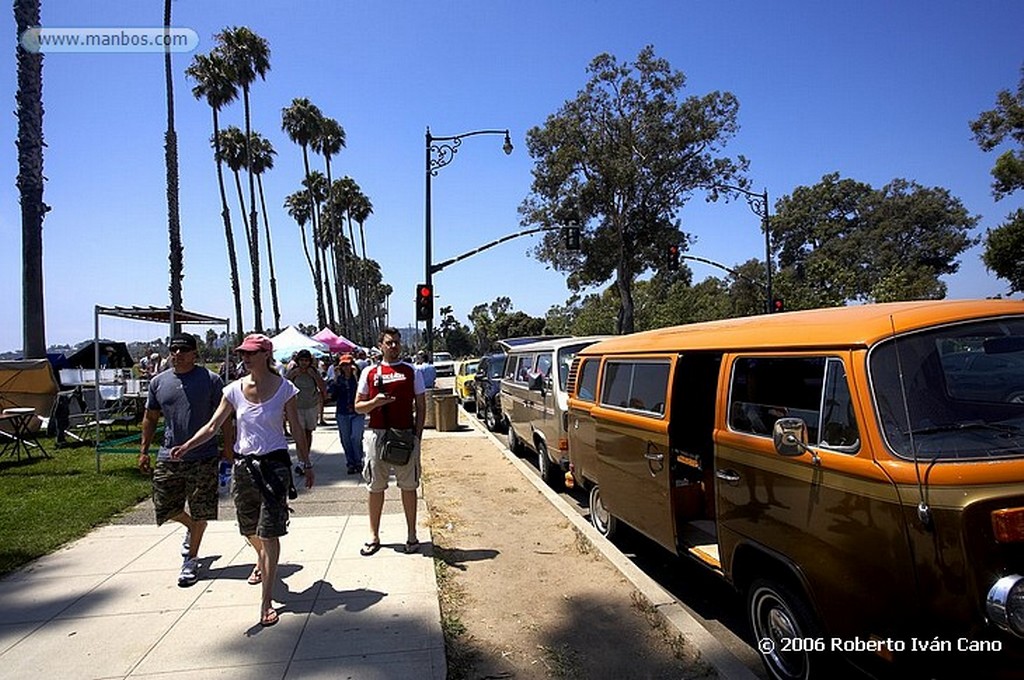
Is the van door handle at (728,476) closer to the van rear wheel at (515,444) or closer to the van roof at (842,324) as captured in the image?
the van roof at (842,324)

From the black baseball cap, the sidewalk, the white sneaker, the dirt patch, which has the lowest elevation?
the dirt patch

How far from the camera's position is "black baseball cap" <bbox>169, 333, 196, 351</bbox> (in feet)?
16.7

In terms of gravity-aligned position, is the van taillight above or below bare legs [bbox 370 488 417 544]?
above

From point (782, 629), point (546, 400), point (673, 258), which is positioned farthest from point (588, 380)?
point (673, 258)

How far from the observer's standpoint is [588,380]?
22.4 ft

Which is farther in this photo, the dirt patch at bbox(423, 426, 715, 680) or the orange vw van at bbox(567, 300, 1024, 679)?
the dirt patch at bbox(423, 426, 715, 680)

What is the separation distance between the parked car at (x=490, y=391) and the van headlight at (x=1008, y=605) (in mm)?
12639

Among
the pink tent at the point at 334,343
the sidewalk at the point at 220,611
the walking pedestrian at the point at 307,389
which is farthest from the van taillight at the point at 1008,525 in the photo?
the pink tent at the point at 334,343

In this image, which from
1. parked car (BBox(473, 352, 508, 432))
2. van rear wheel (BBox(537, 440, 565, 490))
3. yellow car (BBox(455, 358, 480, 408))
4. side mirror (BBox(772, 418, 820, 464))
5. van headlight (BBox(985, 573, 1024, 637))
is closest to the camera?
van headlight (BBox(985, 573, 1024, 637))

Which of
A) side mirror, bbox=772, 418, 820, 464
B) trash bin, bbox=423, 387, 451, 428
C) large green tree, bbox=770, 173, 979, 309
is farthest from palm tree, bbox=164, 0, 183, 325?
large green tree, bbox=770, 173, 979, 309

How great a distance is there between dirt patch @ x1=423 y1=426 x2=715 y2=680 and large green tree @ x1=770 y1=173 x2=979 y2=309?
40.5 metres

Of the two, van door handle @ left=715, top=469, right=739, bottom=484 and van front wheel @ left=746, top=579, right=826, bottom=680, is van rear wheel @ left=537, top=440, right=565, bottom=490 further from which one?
van front wheel @ left=746, top=579, right=826, bottom=680

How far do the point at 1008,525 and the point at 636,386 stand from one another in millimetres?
3203

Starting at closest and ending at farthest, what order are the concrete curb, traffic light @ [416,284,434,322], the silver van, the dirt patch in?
1. the concrete curb
2. the dirt patch
3. the silver van
4. traffic light @ [416,284,434,322]
